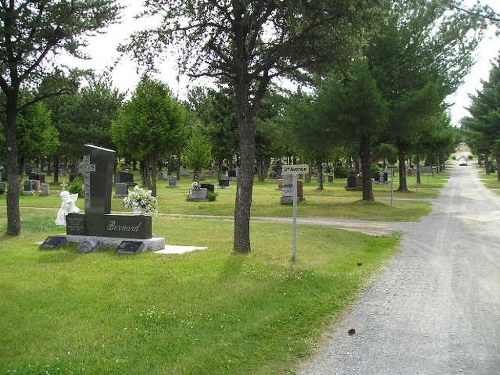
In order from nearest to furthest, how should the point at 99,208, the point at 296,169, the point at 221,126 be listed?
1. the point at 296,169
2. the point at 99,208
3. the point at 221,126

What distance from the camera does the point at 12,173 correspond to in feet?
47.5

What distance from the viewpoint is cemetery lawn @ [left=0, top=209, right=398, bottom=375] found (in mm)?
4938

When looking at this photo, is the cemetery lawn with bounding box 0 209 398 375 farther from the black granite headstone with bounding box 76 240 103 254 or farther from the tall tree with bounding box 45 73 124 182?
the tall tree with bounding box 45 73 124 182

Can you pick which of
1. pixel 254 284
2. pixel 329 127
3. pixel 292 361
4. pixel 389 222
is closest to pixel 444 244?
pixel 389 222

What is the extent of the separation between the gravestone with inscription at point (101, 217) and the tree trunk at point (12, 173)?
318 cm

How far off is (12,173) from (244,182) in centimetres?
766

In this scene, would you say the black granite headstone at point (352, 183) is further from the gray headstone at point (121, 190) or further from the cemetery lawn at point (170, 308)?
the cemetery lawn at point (170, 308)

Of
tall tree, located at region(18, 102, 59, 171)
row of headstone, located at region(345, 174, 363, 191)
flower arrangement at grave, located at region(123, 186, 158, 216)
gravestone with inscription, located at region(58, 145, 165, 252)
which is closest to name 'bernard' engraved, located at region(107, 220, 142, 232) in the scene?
gravestone with inscription, located at region(58, 145, 165, 252)

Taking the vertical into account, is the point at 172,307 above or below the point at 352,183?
below

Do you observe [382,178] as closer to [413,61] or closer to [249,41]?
[413,61]

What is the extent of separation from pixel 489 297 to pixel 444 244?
5.77 metres

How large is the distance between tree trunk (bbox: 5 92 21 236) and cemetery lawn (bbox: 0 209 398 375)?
9.98 ft

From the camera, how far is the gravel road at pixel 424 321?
198 inches

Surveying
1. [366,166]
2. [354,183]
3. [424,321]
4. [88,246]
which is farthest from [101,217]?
[354,183]
